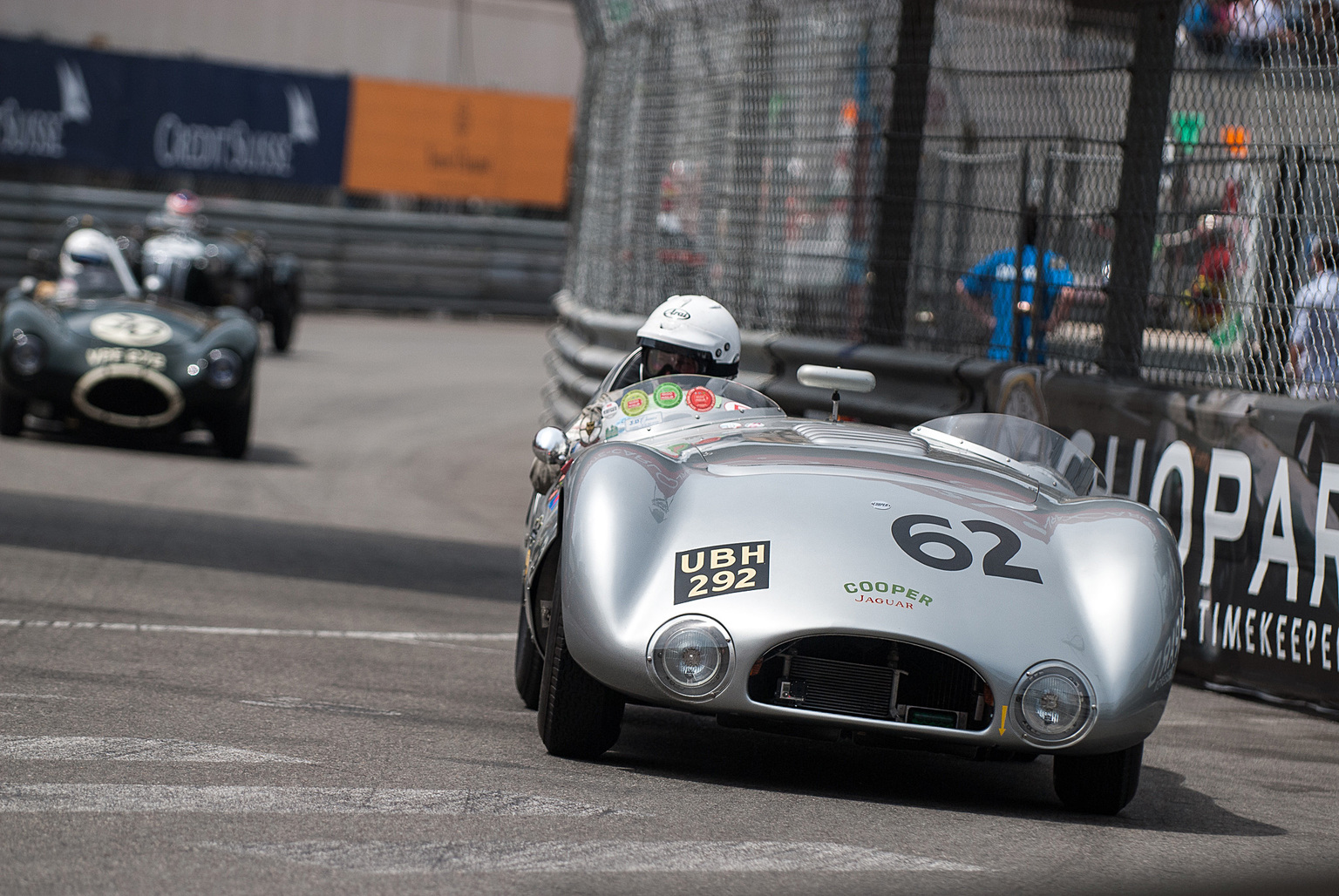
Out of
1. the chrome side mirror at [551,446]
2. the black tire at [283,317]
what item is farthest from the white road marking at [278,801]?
the black tire at [283,317]

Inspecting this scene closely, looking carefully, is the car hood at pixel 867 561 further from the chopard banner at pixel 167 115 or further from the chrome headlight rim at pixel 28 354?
the chopard banner at pixel 167 115

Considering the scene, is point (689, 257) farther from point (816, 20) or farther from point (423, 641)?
point (423, 641)

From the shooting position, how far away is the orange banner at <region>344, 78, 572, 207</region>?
26.3 metres

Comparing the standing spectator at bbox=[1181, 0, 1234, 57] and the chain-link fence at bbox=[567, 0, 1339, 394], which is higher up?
the standing spectator at bbox=[1181, 0, 1234, 57]

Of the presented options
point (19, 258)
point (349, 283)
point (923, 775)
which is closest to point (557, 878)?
point (923, 775)

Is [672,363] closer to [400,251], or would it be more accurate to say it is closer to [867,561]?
[867,561]

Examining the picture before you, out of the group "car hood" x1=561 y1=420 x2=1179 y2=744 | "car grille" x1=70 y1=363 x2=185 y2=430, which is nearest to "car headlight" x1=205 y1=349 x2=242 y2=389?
"car grille" x1=70 y1=363 x2=185 y2=430

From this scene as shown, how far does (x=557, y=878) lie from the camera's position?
3488 millimetres

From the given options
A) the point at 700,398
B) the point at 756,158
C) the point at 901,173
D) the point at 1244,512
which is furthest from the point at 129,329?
the point at 1244,512

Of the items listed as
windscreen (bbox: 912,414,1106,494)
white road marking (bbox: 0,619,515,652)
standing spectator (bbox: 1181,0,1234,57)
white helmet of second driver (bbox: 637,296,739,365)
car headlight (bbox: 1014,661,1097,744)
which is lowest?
white road marking (bbox: 0,619,515,652)

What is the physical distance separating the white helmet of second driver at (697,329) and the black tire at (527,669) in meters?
1.17

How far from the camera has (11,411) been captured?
11.9 metres

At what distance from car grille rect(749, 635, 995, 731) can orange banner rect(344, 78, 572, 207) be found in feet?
74.7

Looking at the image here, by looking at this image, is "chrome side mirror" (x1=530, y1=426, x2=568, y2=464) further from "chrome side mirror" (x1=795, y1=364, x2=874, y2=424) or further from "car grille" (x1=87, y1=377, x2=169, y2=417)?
"car grille" (x1=87, y1=377, x2=169, y2=417)
